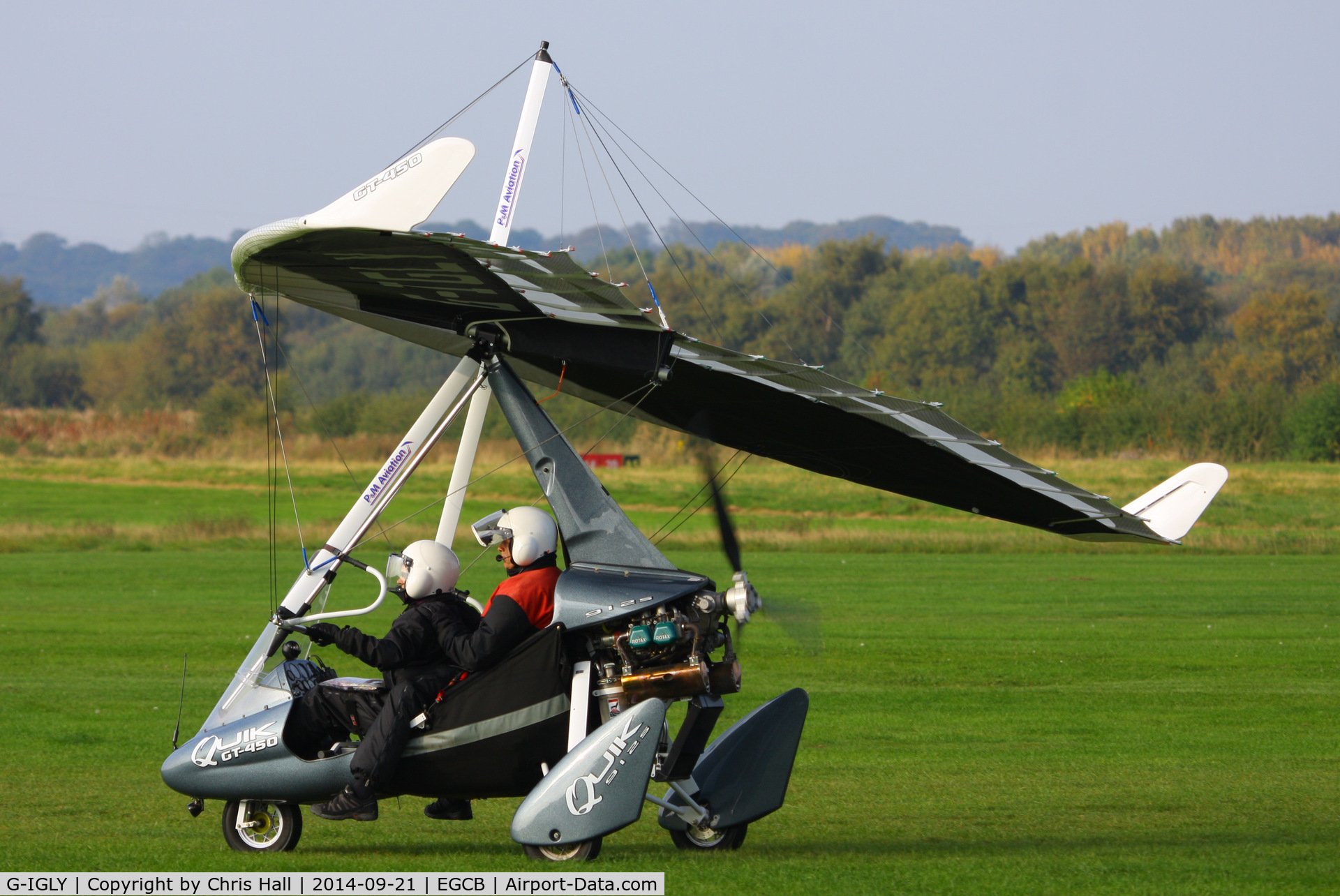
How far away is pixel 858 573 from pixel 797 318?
215 feet

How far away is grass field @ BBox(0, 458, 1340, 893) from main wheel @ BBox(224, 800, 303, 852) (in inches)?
7.6

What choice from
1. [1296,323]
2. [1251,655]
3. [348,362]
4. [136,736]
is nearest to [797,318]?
[1296,323]

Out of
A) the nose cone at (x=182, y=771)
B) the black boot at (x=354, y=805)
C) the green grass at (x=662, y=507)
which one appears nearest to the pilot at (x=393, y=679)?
the black boot at (x=354, y=805)

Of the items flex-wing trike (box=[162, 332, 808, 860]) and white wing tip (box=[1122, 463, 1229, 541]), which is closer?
flex-wing trike (box=[162, 332, 808, 860])

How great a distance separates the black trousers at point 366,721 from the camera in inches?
325

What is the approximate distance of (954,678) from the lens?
18.5 meters

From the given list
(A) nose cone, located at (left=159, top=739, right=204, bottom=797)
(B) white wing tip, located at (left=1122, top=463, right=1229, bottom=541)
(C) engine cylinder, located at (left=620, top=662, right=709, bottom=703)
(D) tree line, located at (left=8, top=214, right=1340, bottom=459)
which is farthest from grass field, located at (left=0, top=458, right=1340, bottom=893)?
(D) tree line, located at (left=8, top=214, right=1340, bottom=459)

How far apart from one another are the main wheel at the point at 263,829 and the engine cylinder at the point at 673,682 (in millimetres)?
2161

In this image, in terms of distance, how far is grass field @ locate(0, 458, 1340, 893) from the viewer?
8.79m

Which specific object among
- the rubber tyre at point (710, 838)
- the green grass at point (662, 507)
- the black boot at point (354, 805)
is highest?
the black boot at point (354, 805)

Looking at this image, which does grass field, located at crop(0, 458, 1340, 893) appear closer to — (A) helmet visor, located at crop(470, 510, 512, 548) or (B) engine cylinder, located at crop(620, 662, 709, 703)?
(B) engine cylinder, located at crop(620, 662, 709, 703)

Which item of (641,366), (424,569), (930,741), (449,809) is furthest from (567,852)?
(930,741)
